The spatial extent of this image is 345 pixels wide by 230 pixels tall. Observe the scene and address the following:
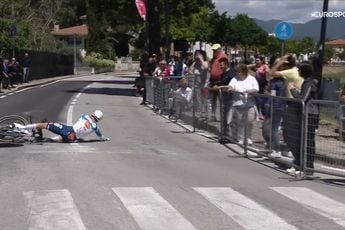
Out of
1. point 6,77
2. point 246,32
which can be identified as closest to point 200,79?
point 6,77

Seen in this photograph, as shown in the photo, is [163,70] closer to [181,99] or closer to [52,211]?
[181,99]

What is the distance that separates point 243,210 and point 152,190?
156cm

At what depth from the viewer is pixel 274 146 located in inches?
488

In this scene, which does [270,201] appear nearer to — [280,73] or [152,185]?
[152,185]

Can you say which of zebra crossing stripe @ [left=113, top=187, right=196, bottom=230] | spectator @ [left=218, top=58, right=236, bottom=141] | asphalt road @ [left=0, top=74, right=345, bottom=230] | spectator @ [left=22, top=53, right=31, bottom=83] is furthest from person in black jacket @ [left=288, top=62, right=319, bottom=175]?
spectator @ [left=22, top=53, right=31, bottom=83]

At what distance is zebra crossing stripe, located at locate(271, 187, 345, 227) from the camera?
8.11 metres

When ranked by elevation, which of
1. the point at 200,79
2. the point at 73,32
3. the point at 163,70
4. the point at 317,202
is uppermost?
the point at 73,32

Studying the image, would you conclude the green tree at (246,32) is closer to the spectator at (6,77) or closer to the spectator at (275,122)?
the spectator at (6,77)

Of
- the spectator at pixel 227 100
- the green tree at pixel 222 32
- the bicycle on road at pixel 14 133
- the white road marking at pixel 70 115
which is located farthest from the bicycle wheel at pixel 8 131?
the green tree at pixel 222 32

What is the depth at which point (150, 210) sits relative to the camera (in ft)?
26.5

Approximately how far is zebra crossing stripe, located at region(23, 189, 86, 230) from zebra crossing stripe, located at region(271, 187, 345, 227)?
286 cm

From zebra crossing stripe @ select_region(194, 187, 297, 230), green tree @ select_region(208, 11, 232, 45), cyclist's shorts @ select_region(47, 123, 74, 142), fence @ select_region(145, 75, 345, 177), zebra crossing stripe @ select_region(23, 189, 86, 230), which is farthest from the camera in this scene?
green tree @ select_region(208, 11, 232, 45)

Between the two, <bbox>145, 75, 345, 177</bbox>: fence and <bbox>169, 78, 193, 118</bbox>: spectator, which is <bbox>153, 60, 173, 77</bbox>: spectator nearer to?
<bbox>169, 78, 193, 118</bbox>: spectator

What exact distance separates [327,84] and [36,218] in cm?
1813
